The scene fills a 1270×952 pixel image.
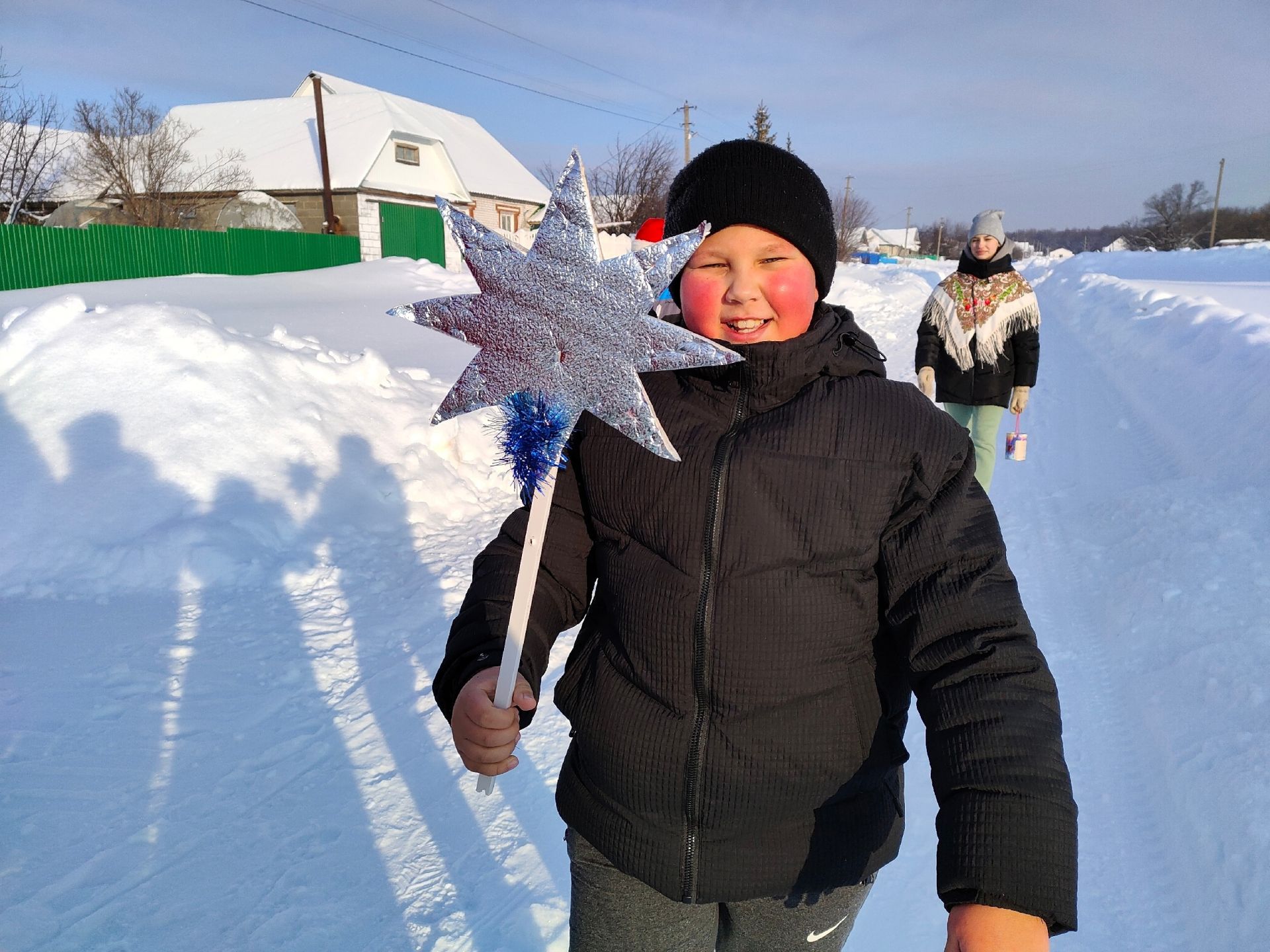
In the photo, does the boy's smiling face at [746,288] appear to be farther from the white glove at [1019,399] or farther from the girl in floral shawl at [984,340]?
the white glove at [1019,399]

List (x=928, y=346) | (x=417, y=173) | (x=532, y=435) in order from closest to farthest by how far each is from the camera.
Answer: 1. (x=532, y=435)
2. (x=928, y=346)
3. (x=417, y=173)

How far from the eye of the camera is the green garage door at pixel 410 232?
2338 cm

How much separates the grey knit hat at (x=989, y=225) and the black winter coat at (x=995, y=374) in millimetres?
191

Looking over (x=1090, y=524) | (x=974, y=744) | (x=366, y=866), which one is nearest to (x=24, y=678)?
(x=366, y=866)

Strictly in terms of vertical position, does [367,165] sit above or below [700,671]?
above

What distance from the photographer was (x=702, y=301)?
4.53ft

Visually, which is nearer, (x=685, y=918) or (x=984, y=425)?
(x=685, y=918)

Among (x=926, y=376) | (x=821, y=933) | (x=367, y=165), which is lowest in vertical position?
(x=821, y=933)

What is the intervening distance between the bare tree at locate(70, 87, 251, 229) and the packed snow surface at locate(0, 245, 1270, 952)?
68.1 ft

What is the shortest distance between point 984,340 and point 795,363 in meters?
4.11

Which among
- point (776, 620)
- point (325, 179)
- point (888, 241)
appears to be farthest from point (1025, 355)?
point (888, 241)

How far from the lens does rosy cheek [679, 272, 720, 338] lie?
4.52 ft

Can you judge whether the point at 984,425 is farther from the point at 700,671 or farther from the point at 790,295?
the point at 700,671

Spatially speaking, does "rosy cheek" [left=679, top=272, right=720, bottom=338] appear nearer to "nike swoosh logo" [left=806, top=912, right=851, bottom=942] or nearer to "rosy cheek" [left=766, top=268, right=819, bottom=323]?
"rosy cheek" [left=766, top=268, right=819, bottom=323]
